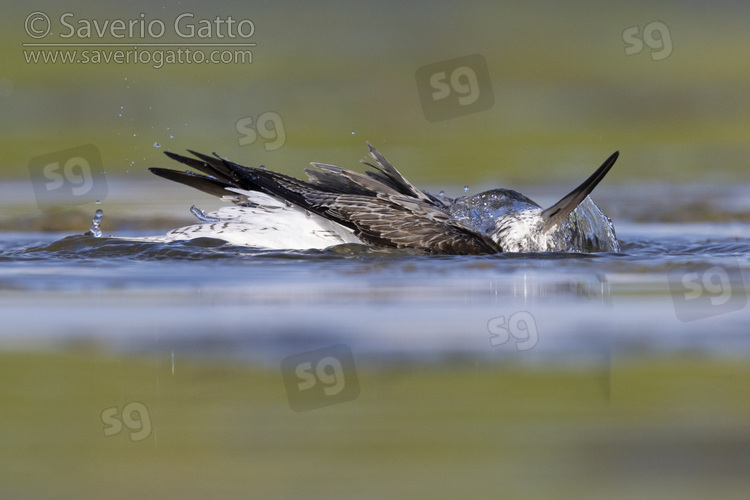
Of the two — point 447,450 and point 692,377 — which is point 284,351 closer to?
point 447,450

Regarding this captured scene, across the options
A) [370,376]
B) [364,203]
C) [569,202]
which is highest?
[364,203]

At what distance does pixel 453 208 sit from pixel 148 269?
2142 millimetres

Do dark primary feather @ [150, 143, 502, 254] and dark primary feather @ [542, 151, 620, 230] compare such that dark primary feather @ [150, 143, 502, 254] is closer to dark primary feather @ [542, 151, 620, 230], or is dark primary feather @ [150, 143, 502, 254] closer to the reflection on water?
the reflection on water

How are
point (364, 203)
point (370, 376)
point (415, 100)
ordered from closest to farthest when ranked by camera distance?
point (370, 376) → point (364, 203) → point (415, 100)

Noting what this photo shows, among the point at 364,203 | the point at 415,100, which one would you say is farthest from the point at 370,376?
the point at 415,100

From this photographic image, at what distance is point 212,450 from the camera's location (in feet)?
13.2

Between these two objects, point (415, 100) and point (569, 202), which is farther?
point (415, 100)

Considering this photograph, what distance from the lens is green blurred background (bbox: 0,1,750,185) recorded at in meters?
13.4

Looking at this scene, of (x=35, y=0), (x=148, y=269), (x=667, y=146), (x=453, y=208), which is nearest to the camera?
(x=148, y=269)

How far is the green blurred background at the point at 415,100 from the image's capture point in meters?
13.4

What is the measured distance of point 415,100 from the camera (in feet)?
51.2

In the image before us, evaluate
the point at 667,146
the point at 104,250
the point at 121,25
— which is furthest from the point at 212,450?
the point at 121,25

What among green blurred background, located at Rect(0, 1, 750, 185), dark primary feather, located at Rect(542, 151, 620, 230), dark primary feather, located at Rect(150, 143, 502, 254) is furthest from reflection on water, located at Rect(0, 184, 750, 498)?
green blurred background, located at Rect(0, 1, 750, 185)

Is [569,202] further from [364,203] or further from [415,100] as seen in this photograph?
[415,100]
